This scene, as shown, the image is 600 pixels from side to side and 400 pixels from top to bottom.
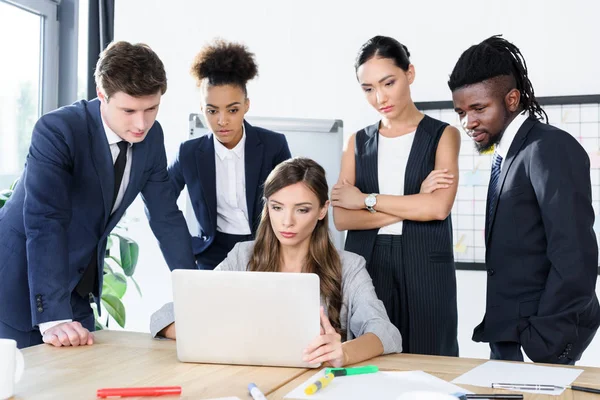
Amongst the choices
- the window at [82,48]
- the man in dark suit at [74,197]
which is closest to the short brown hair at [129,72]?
the man in dark suit at [74,197]

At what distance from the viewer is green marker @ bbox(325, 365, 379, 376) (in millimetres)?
1523

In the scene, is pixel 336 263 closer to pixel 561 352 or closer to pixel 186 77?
pixel 561 352

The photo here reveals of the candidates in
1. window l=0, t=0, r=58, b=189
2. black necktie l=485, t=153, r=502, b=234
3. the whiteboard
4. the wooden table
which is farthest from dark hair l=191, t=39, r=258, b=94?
window l=0, t=0, r=58, b=189

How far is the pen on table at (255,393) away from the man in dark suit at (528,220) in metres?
0.88

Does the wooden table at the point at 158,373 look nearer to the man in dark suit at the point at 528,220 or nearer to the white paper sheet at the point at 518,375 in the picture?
the white paper sheet at the point at 518,375

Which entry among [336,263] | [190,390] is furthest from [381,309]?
[190,390]

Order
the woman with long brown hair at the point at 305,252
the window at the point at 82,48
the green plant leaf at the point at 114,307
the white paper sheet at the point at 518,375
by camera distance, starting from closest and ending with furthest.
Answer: the white paper sheet at the point at 518,375, the woman with long brown hair at the point at 305,252, the green plant leaf at the point at 114,307, the window at the point at 82,48

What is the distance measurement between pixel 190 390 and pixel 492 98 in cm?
129

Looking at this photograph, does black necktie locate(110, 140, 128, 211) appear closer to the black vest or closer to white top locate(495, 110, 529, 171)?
the black vest

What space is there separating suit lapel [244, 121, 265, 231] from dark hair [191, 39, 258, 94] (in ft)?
0.72

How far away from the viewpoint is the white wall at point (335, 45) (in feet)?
11.9

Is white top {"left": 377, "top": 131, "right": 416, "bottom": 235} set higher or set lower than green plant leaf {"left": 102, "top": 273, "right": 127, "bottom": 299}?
higher

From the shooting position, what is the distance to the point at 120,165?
A: 2.19 m

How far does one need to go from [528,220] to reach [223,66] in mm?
1309
